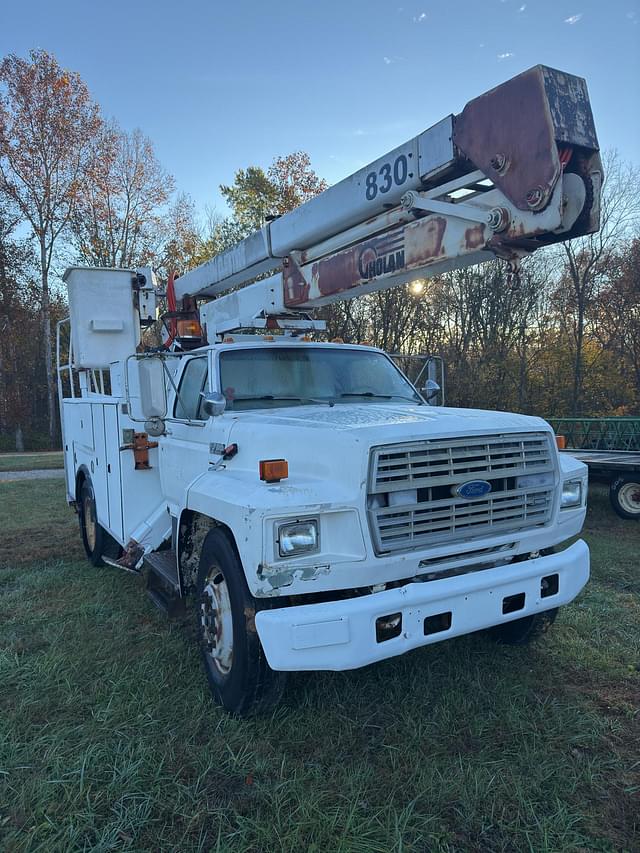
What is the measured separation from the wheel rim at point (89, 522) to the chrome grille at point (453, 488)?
14.8ft

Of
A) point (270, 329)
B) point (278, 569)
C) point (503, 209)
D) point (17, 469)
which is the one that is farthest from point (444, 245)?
point (17, 469)

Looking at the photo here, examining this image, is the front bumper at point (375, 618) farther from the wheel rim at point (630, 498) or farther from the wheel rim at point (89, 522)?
the wheel rim at point (630, 498)

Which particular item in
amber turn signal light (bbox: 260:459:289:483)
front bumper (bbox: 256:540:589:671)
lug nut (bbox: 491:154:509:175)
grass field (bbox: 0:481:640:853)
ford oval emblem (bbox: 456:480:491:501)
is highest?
lug nut (bbox: 491:154:509:175)

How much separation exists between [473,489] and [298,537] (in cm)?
100

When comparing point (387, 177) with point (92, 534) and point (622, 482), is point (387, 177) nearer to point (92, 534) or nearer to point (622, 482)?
point (92, 534)

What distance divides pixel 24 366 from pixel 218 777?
3283 cm

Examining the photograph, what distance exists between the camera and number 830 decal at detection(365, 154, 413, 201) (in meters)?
4.23

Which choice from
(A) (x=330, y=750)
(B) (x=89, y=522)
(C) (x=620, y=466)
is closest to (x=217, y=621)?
(A) (x=330, y=750)

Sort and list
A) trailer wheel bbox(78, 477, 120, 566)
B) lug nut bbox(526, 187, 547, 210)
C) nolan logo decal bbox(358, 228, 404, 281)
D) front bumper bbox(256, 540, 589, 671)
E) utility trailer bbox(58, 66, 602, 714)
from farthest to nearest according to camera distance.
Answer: trailer wheel bbox(78, 477, 120, 566) → nolan logo decal bbox(358, 228, 404, 281) → lug nut bbox(526, 187, 547, 210) → utility trailer bbox(58, 66, 602, 714) → front bumper bbox(256, 540, 589, 671)

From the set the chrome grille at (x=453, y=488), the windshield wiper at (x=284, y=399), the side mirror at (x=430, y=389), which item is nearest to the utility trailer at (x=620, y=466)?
the side mirror at (x=430, y=389)

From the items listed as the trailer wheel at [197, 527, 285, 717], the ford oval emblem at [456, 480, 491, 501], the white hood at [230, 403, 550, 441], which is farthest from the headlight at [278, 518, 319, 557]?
the ford oval emblem at [456, 480, 491, 501]

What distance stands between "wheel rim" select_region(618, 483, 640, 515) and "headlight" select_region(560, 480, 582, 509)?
201 inches

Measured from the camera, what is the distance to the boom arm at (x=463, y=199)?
137 inches

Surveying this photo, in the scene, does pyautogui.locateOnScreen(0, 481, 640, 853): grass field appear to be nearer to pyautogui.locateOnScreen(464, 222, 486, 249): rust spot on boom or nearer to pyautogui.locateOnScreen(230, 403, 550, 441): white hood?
pyautogui.locateOnScreen(230, 403, 550, 441): white hood
